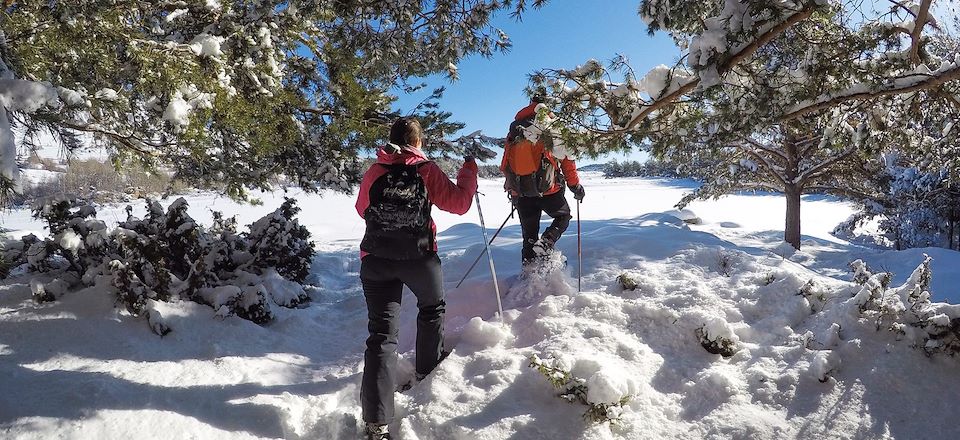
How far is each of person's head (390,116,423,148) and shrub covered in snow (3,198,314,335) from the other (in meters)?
2.18

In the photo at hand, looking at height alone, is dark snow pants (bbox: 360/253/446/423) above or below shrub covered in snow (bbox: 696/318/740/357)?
above

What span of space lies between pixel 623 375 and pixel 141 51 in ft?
11.7

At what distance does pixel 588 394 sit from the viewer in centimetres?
237

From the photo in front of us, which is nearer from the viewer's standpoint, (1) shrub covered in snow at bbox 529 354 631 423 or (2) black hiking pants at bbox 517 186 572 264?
(1) shrub covered in snow at bbox 529 354 631 423

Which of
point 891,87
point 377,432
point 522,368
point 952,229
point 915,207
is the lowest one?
point 952,229

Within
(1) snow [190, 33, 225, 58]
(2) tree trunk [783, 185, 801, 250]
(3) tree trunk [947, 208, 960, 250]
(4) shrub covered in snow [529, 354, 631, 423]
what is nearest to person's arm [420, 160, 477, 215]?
(4) shrub covered in snow [529, 354, 631, 423]

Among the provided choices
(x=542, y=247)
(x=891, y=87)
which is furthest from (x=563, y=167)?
(x=891, y=87)

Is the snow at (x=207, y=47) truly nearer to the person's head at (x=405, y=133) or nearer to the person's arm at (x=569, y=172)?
the person's head at (x=405, y=133)

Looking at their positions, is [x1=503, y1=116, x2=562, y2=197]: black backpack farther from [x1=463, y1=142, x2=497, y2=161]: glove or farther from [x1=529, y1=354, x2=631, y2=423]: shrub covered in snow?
[x1=529, y1=354, x2=631, y2=423]: shrub covered in snow

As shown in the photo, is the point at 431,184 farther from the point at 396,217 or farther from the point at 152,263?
the point at 152,263

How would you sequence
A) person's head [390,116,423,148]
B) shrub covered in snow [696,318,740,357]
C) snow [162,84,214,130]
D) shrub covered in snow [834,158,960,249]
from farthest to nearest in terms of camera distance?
1. shrub covered in snow [834,158,960,249]
2. shrub covered in snow [696,318,740,357]
3. person's head [390,116,423,148]
4. snow [162,84,214,130]

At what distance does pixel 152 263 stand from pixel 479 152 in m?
3.21

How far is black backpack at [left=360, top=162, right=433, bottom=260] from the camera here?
2473 millimetres

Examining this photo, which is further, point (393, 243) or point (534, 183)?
point (534, 183)
